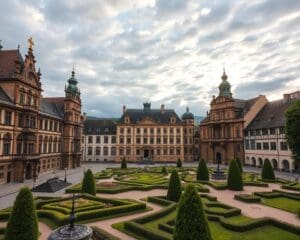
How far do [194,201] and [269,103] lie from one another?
6631 centimetres

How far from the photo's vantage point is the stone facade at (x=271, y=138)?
5365 centimetres

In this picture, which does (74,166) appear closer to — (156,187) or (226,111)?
(156,187)

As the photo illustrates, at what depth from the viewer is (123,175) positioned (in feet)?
153

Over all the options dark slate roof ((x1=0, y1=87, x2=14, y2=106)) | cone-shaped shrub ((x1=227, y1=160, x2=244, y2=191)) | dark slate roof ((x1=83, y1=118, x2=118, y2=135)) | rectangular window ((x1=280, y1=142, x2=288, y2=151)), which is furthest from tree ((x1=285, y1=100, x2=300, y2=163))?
dark slate roof ((x1=83, y1=118, x2=118, y2=135))

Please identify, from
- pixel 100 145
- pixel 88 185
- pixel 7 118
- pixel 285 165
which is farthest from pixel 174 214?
pixel 100 145

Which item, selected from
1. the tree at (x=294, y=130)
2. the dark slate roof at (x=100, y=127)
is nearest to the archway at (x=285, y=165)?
the tree at (x=294, y=130)

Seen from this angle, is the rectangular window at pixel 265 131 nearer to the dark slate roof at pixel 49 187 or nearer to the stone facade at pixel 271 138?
the stone facade at pixel 271 138

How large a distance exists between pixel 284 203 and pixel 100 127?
223ft

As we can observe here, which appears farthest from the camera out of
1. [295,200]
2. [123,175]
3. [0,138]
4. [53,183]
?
[123,175]

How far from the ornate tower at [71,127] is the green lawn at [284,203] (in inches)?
1938

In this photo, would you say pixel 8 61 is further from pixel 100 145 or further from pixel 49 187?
pixel 100 145

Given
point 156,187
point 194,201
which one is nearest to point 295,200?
point 156,187

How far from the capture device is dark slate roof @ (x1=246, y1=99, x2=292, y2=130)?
56875 mm

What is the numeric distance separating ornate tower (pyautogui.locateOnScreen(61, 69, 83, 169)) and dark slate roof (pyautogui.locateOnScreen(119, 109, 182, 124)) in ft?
61.6
